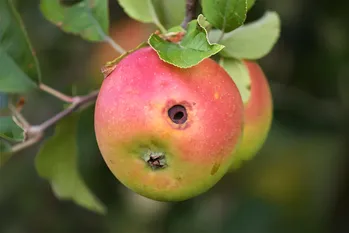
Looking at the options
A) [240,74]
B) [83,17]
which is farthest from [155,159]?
[83,17]

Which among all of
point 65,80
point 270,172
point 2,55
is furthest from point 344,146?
point 2,55

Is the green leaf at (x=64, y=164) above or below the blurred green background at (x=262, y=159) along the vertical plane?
above

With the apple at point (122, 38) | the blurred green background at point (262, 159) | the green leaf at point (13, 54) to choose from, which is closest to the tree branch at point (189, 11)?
the green leaf at point (13, 54)

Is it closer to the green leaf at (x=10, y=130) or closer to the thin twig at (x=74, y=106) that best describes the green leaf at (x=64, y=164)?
the thin twig at (x=74, y=106)

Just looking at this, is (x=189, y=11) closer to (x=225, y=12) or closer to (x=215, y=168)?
(x=225, y=12)

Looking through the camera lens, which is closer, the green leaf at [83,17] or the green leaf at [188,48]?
the green leaf at [188,48]

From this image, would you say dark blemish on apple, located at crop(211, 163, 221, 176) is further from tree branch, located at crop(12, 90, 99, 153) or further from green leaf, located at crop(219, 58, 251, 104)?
tree branch, located at crop(12, 90, 99, 153)

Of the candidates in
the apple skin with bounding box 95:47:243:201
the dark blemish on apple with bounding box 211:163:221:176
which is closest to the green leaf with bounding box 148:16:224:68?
the apple skin with bounding box 95:47:243:201
